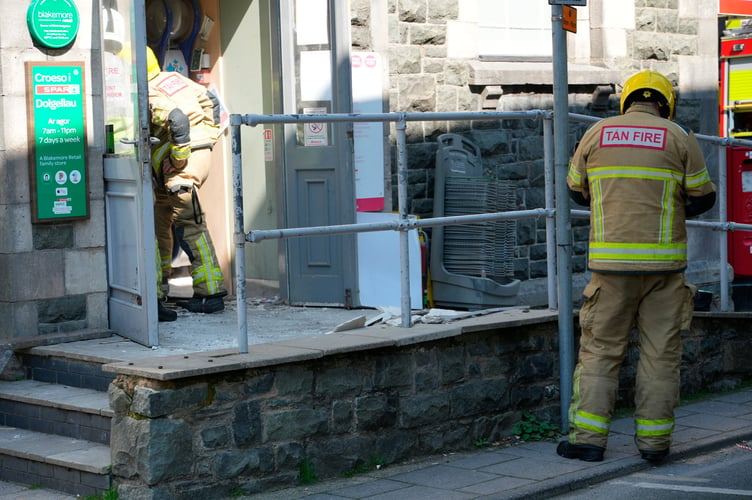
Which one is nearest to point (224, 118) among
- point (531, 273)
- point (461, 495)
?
point (531, 273)

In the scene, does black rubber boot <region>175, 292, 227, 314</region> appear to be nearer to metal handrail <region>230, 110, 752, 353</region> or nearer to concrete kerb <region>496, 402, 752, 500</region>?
metal handrail <region>230, 110, 752, 353</region>

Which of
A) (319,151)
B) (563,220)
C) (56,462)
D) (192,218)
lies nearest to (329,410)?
(56,462)

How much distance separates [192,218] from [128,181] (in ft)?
3.77

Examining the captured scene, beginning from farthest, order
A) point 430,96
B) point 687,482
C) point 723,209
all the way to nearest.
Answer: point 430,96, point 723,209, point 687,482

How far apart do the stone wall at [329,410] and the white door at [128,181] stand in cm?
125

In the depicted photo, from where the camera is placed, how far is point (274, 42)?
29.1 feet

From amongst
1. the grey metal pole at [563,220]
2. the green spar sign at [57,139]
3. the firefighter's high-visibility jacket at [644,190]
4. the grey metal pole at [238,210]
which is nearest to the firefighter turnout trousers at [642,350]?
the firefighter's high-visibility jacket at [644,190]

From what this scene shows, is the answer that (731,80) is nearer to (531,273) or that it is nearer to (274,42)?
(531,273)

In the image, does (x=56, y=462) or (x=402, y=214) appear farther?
(x=402, y=214)

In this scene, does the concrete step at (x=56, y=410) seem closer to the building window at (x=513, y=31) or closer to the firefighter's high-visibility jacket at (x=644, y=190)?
the firefighter's high-visibility jacket at (x=644, y=190)

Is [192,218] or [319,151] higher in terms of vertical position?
[319,151]

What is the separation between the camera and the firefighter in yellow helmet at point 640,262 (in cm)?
632

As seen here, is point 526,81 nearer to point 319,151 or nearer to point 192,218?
point 319,151

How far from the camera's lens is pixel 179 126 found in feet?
25.0
